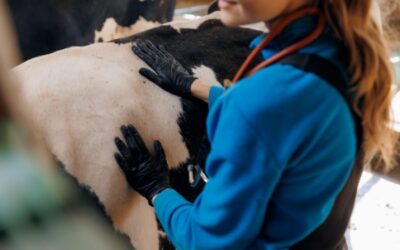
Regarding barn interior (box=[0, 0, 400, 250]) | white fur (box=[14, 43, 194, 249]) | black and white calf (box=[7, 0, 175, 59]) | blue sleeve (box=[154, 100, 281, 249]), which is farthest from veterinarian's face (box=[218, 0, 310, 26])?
black and white calf (box=[7, 0, 175, 59])

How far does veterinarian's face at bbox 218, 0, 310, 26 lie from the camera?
489 millimetres

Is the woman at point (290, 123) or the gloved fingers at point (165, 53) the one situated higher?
the woman at point (290, 123)

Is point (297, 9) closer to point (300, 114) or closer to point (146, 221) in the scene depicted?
point (300, 114)

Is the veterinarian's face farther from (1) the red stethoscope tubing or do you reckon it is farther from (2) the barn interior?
(2) the barn interior

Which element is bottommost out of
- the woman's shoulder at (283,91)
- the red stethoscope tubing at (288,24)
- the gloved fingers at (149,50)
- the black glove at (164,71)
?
the black glove at (164,71)

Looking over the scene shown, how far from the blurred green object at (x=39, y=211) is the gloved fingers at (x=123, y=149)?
0.10m

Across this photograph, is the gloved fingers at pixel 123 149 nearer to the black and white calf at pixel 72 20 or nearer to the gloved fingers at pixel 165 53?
the gloved fingers at pixel 165 53

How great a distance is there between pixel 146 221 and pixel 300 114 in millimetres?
464

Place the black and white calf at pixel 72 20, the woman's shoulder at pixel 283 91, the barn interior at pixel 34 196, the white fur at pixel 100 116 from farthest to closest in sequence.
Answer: the black and white calf at pixel 72 20, the white fur at pixel 100 116, the woman's shoulder at pixel 283 91, the barn interior at pixel 34 196

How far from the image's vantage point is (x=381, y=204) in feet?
5.33

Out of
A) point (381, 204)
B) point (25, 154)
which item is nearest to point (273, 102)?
point (25, 154)

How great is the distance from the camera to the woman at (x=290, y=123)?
478 mm

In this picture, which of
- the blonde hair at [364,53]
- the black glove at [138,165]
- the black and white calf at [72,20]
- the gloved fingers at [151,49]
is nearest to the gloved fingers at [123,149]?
the black glove at [138,165]

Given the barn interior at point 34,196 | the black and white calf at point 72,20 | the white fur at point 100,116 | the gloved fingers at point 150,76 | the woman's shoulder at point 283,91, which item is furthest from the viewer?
the black and white calf at point 72,20
